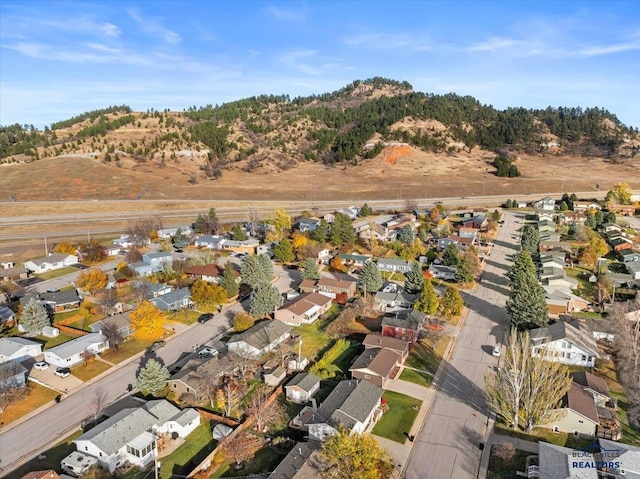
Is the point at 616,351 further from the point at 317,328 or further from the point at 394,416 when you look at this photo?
the point at 317,328

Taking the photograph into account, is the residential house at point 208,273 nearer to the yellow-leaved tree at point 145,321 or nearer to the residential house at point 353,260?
the yellow-leaved tree at point 145,321

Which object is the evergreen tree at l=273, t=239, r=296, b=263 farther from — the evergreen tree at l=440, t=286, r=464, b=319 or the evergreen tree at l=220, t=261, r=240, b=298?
the evergreen tree at l=440, t=286, r=464, b=319

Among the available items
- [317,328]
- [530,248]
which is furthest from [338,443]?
[530,248]

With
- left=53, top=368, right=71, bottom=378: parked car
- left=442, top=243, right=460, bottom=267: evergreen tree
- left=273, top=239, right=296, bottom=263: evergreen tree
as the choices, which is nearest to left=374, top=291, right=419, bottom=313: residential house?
left=442, top=243, right=460, bottom=267: evergreen tree

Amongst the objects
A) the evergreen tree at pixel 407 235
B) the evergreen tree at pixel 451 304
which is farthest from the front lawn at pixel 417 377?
the evergreen tree at pixel 407 235

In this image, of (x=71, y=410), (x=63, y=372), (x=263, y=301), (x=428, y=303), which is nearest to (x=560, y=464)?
(x=428, y=303)

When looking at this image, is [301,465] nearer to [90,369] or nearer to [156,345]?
[156,345]
